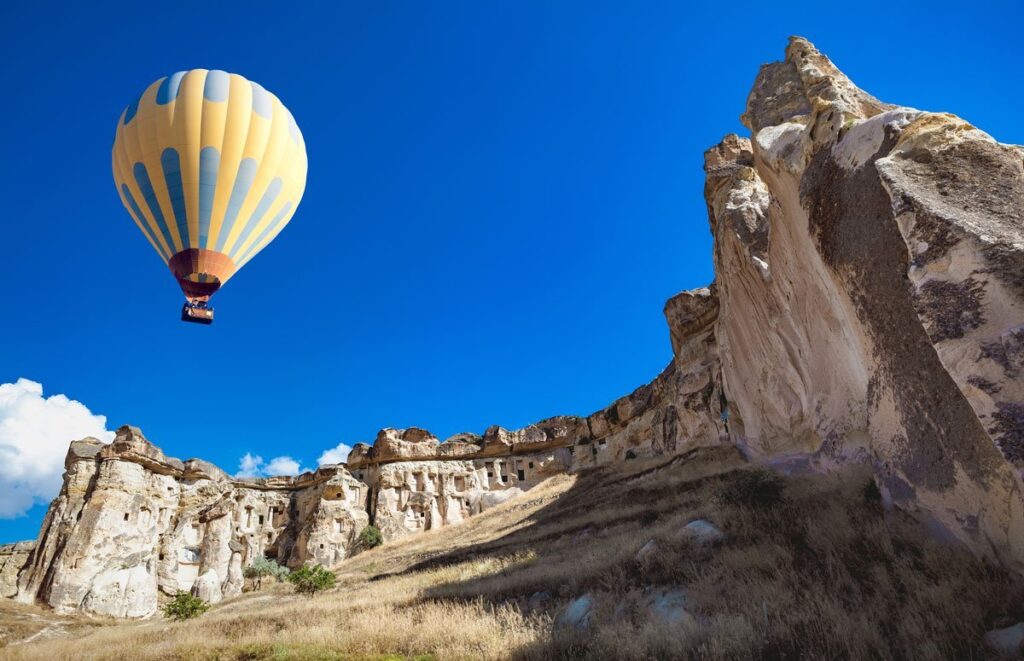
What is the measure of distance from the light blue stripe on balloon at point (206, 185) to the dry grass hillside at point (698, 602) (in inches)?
754

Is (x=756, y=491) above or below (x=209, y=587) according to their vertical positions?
below

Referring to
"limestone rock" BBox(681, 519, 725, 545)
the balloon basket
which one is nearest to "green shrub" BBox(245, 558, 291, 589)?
the balloon basket

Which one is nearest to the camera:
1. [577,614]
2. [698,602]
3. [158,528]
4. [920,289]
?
[920,289]

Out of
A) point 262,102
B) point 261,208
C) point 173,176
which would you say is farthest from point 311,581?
point 262,102

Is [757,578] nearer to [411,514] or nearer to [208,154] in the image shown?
[208,154]

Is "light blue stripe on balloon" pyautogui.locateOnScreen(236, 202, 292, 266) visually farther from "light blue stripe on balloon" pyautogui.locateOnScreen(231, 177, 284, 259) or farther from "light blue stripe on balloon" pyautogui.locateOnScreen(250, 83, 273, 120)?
"light blue stripe on balloon" pyautogui.locateOnScreen(250, 83, 273, 120)

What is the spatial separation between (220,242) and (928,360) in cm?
2897

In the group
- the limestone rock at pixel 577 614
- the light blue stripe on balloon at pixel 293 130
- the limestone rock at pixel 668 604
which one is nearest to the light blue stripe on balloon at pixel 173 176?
the light blue stripe on balloon at pixel 293 130

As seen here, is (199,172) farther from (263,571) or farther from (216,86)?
(263,571)

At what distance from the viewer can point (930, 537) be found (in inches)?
279

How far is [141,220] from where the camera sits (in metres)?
28.3

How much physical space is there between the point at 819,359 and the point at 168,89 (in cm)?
3065

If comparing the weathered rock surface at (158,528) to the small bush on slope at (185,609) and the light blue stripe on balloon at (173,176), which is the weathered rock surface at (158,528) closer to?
the small bush on slope at (185,609)

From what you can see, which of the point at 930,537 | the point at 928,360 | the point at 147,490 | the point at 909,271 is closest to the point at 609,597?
the point at 930,537
